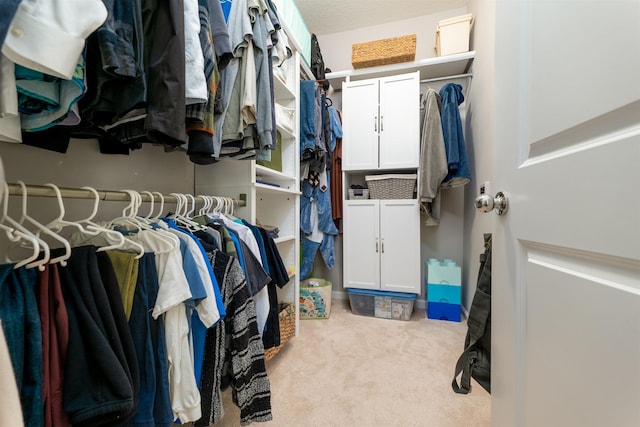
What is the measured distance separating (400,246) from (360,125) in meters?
1.09

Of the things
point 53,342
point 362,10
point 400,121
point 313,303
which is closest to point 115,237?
point 53,342

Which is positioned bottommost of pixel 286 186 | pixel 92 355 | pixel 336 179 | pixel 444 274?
pixel 444 274

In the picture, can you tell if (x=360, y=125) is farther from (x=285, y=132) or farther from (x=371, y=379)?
(x=371, y=379)

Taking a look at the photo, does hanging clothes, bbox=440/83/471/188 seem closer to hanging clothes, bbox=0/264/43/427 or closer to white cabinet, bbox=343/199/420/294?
white cabinet, bbox=343/199/420/294

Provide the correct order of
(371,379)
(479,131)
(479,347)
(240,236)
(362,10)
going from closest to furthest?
(479,347) < (240,236) < (371,379) < (479,131) < (362,10)

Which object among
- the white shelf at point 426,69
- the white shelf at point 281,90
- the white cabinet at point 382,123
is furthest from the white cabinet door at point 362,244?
the white shelf at point 426,69

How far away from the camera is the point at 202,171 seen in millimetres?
1462

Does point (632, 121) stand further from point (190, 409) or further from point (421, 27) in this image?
point (421, 27)

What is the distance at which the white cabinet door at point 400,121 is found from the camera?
2084mm

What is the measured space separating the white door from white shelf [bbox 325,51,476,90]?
1721 millimetres

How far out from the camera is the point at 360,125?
2.25 m

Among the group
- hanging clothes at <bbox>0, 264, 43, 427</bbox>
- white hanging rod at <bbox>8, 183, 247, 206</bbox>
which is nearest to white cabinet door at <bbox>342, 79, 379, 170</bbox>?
white hanging rod at <bbox>8, 183, 247, 206</bbox>

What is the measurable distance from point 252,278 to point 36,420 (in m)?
0.62

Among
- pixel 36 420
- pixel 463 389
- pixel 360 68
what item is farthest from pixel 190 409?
pixel 360 68
